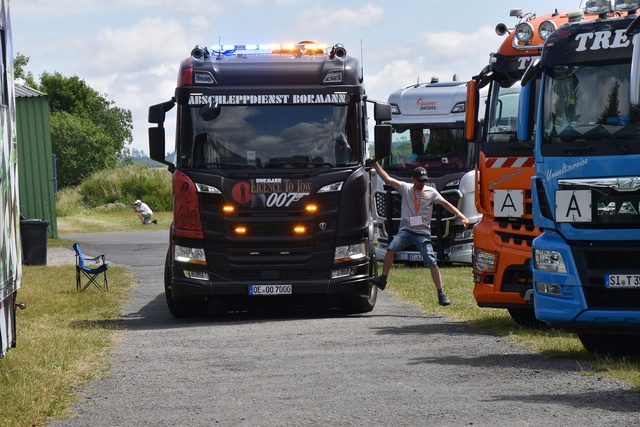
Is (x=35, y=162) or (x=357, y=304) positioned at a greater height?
(x=35, y=162)

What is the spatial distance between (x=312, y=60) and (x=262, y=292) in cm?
300

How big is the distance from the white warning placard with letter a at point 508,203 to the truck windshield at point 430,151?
10.6 meters

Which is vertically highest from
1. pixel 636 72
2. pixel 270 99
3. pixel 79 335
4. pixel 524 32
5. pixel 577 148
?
pixel 524 32

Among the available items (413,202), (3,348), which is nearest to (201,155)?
(413,202)

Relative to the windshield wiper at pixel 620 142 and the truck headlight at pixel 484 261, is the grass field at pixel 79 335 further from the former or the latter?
the windshield wiper at pixel 620 142

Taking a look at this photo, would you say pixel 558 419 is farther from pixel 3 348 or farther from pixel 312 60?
pixel 312 60

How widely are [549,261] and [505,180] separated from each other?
110 inches

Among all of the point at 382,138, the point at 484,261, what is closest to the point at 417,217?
the point at 382,138

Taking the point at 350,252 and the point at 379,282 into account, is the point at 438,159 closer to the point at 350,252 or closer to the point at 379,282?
the point at 379,282

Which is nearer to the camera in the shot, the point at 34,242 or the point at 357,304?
the point at 357,304

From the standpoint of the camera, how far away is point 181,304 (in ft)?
55.1

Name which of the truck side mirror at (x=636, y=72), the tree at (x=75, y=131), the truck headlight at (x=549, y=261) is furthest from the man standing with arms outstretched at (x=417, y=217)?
the tree at (x=75, y=131)

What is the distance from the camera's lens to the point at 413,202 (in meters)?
17.2

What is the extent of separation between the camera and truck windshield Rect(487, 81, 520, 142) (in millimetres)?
13859
